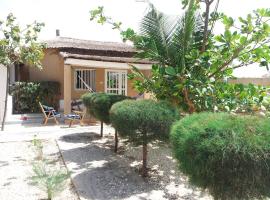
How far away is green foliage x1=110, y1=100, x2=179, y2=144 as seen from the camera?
6.47 meters

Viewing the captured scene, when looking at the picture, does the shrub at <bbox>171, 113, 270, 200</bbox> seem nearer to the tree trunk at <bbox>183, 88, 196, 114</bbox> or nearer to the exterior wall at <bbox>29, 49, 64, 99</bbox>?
the tree trunk at <bbox>183, 88, 196, 114</bbox>

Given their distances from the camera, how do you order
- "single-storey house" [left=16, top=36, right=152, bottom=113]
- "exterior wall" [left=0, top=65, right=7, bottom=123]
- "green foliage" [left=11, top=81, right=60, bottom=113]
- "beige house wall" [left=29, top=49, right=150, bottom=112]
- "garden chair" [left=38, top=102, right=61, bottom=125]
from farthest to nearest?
"beige house wall" [left=29, top=49, right=150, bottom=112], "single-storey house" [left=16, top=36, right=152, bottom=113], "green foliage" [left=11, top=81, right=60, bottom=113], "garden chair" [left=38, top=102, right=61, bottom=125], "exterior wall" [left=0, top=65, right=7, bottom=123]

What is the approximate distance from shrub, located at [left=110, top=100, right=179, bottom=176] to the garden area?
0.9 inches

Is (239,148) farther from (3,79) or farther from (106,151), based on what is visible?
(3,79)

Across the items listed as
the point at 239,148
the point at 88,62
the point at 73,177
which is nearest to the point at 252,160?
the point at 239,148

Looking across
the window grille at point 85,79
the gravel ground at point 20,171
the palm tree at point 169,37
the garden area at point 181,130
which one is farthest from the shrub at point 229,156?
the window grille at point 85,79

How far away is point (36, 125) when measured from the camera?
1454 cm

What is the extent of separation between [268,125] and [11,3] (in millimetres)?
13955

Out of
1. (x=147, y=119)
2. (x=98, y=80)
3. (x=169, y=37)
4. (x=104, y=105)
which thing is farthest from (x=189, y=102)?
(x=98, y=80)

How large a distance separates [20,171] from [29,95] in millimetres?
9892

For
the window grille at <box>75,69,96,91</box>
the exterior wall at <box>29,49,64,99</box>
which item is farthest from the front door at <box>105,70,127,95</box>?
the exterior wall at <box>29,49,64,99</box>

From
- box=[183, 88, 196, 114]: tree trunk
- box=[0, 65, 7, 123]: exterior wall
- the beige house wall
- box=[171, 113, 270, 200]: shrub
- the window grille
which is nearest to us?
box=[171, 113, 270, 200]: shrub

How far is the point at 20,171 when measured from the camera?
303 inches

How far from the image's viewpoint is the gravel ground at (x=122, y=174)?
20.1 feet
